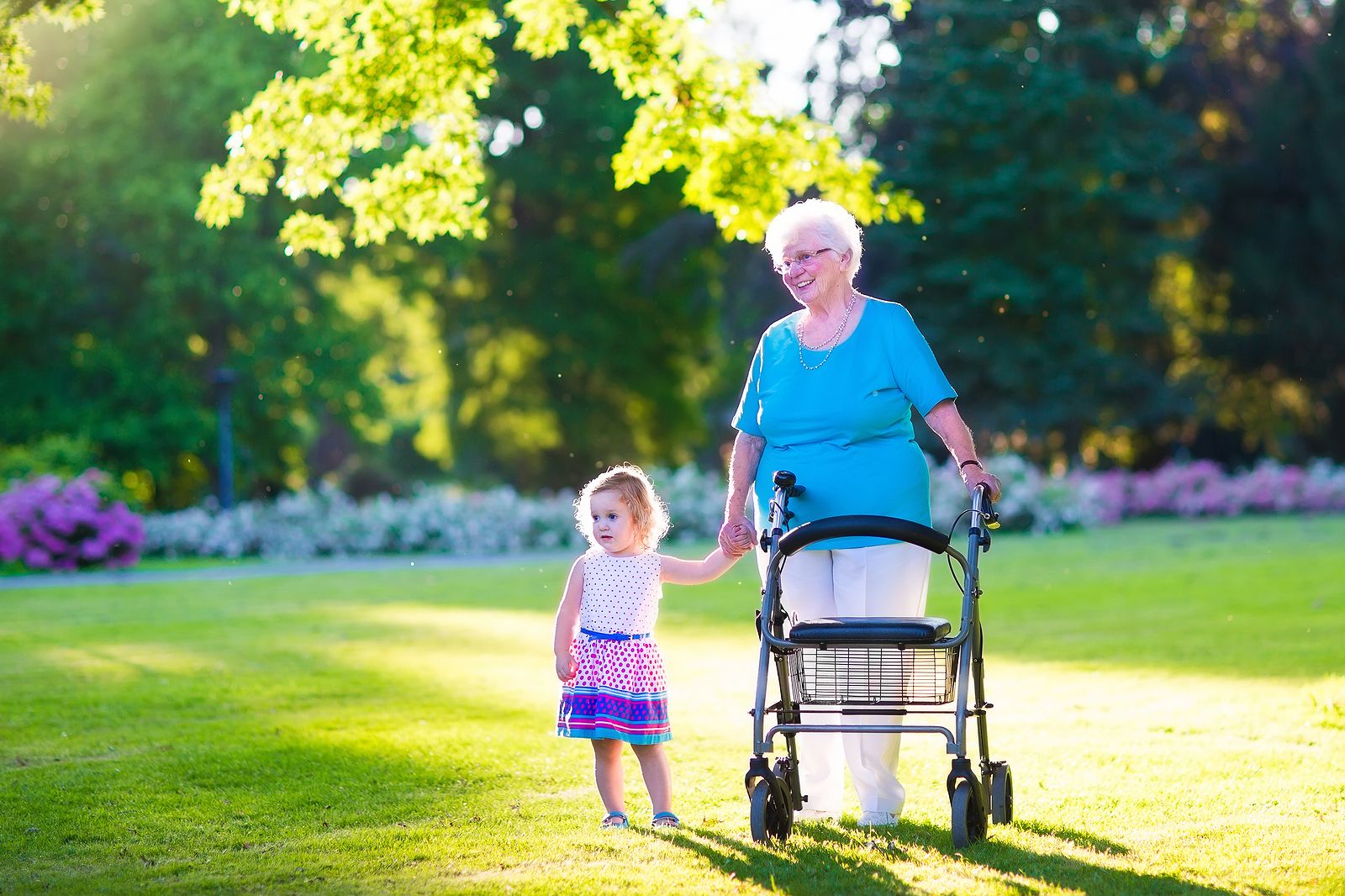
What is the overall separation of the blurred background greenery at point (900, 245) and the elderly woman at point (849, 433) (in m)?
19.9

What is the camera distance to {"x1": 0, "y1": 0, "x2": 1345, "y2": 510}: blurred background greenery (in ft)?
90.5

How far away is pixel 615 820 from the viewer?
5.34 meters

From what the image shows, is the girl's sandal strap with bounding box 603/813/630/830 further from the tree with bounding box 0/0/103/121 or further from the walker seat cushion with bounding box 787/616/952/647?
the tree with bounding box 0/0/103/121

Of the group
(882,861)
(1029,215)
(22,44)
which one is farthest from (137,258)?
(882,861)

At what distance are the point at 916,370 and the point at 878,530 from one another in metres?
0.55

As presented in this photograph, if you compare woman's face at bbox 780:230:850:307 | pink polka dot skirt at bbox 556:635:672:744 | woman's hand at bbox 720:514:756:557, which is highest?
woman's face at bbox 780:230:850:307

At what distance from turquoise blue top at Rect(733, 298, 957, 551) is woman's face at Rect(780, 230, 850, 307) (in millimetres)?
150

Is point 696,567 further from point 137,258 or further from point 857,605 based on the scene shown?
point 137,258

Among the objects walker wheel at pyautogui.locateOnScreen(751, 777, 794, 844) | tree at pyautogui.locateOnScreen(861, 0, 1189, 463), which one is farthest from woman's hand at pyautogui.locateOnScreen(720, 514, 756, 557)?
tree at pyautogui.locateOnScreen(861, 0, 1189, 463)

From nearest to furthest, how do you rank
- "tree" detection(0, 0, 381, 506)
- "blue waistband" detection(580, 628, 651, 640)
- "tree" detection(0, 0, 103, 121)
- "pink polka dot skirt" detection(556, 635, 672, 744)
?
1. "pink polka dot skirt" detection(556, 635, 672, 744)
2. "blue waistband" detection(580, 628, 651, 640)
3. "tree" detection(0, 0, 103, 121)
4. "tree" detection(0, 0, 381, 506)

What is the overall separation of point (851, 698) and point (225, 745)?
3.59 meters

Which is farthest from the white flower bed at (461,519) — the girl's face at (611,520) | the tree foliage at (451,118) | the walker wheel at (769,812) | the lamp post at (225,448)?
the walker wheel at (769,812)

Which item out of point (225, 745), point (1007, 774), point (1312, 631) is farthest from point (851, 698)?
point (1312, 631)

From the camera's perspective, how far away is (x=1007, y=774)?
5176mm
